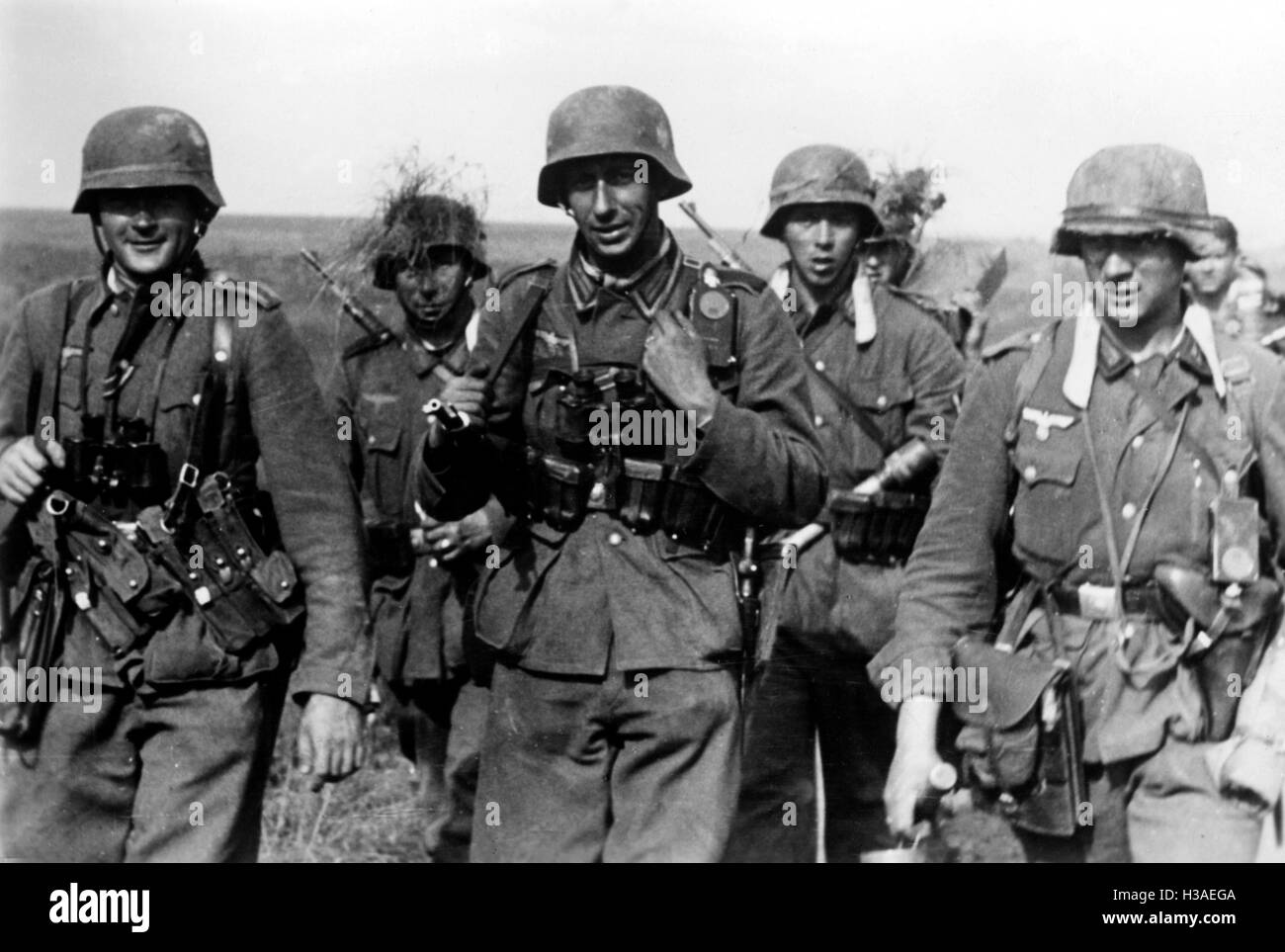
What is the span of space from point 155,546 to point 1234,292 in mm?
3590

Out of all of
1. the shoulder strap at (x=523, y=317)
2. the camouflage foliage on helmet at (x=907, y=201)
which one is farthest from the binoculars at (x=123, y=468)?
the camouflage foliage on helmet at (x=907, y=201)

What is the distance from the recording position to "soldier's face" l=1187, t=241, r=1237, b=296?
8.28 m

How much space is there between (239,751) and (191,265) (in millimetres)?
1445

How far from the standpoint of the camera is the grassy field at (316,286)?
8.20 metres

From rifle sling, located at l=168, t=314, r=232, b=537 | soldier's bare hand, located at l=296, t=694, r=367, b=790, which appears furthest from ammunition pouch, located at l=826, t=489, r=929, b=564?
rifle sling, located at l=168, t=314, r=232, b=537

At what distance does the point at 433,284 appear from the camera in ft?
28.7

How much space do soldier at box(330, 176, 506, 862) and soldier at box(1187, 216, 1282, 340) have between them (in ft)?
7.82

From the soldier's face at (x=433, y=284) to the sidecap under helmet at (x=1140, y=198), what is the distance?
2082 millimetres

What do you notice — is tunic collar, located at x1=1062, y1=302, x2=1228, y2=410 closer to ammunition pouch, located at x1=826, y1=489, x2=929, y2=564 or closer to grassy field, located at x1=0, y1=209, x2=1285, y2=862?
grassy field, located at x1=0, y1=209, x2=1285, y2=862

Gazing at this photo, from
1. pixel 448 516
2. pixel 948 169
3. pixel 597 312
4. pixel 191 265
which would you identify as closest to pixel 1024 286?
pixel 948 169

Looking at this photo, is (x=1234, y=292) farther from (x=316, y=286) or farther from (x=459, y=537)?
(x=316, y=286)

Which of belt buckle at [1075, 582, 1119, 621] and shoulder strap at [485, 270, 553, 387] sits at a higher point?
shoulder strap at [485, 270, 553, 387]

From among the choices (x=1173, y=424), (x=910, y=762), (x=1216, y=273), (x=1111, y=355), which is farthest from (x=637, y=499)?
(x=1216, y=273)
